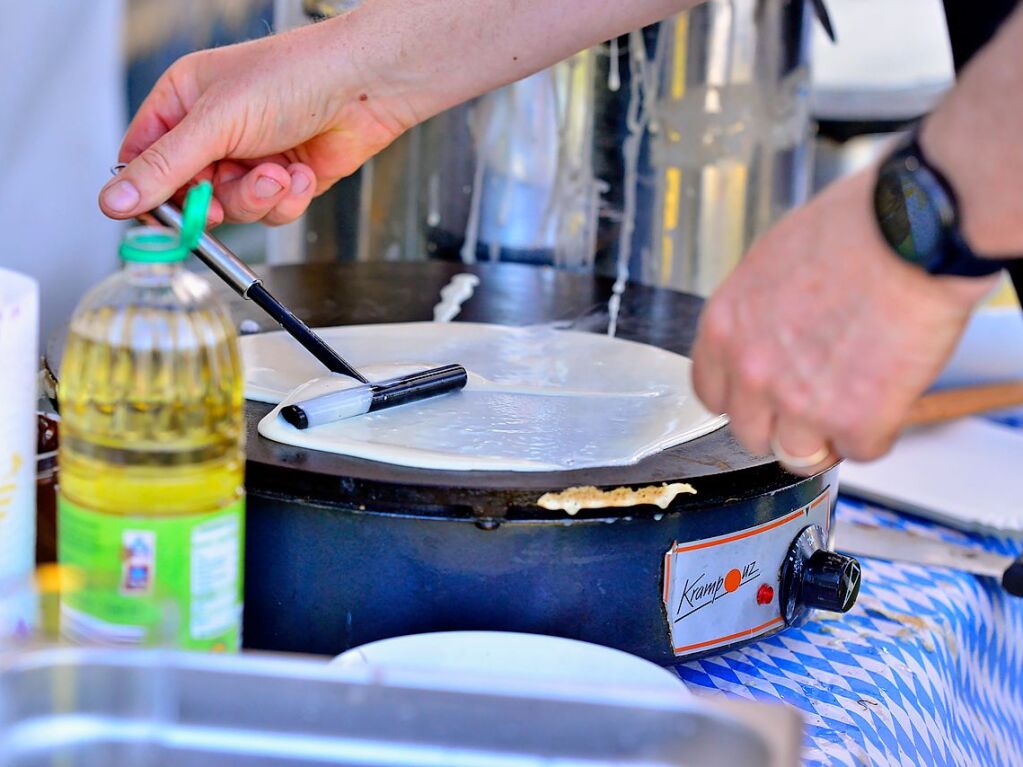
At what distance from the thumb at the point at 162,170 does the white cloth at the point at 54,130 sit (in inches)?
31.1

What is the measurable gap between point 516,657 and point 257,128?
0.71m

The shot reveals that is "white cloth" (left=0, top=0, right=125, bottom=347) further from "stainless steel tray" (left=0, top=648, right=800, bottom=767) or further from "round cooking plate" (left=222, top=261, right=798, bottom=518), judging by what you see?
"stainless steel tray" (left=0, top=648, right=800, bottom=767)

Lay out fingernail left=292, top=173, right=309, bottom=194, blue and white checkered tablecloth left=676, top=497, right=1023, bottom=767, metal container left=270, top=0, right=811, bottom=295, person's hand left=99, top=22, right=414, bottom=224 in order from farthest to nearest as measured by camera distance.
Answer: metal container left=270, top=0, right=811, bottom=295 < fingernail left=292, top=173, right=309, bottom=194 < person's hand left=99, top=22, right=414, bottom=224 < blue and white checkered tablecloth left=676, top=497, right=1023, bottom=767

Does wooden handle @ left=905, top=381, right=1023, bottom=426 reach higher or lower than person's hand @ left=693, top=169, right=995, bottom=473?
lower

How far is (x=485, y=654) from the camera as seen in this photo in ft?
3.02

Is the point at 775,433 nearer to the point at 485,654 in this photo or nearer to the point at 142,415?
the point at 485,654

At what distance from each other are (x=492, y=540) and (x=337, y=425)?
0.20 meters

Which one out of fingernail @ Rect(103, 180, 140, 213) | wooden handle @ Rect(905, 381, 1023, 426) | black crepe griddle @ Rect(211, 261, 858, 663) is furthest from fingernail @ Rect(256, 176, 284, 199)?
wooden handle @ Rect(905, 381, 1023, 426)

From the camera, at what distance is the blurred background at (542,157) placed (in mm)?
1902

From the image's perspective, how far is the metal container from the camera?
190cm

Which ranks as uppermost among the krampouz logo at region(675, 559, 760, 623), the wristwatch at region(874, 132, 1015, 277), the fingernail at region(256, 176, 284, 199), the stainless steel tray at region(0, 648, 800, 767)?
the wristwatch at region(874, 132, 1015, 277)

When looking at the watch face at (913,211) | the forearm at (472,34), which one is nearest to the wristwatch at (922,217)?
the watch face at (913,211)

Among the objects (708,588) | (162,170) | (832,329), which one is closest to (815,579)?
(708,588)

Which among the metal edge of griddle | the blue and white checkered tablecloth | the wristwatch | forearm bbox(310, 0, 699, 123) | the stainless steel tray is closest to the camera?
the stainless steel tray
